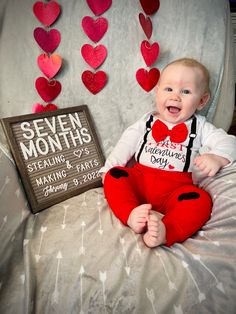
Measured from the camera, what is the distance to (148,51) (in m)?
1.07

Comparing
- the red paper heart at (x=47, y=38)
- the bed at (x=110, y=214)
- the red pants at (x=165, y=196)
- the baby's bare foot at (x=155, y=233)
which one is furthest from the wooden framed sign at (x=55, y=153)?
the baby's bare foot at (x=155, y=233)

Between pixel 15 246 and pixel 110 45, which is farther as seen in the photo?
pixel 110 45

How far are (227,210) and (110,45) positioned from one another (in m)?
0.72

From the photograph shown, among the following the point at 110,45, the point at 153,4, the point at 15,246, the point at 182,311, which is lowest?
the point at 182,311

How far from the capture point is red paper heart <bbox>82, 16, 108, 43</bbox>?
1.07 m

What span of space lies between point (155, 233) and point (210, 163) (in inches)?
11.7

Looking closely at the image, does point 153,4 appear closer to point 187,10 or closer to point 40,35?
point 187,10

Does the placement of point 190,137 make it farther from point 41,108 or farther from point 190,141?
point 41,108

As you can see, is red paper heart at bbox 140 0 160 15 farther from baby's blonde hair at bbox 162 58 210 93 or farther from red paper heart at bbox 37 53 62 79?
red paper heart at bbox 37 53 62 79

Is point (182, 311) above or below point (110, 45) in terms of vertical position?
below

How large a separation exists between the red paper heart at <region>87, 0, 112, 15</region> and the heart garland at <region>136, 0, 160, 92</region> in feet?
0.42

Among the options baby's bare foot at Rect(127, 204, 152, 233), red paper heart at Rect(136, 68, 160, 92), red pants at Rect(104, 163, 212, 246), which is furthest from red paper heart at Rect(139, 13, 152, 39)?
baby's bare foot at Rect(127, 204, 152, 233)

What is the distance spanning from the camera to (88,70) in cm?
110

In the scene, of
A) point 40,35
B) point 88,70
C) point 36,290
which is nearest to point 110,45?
point 88,70
